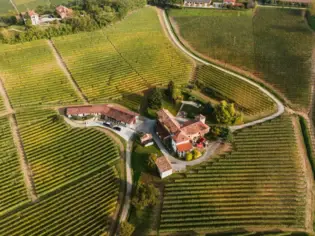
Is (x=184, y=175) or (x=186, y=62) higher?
(x=186, y=62)

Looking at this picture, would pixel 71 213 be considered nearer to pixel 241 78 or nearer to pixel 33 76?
pixel 33 76

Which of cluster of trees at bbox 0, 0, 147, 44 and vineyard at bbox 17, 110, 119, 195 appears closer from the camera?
vineyard at bbox 17, 110, 119, 195

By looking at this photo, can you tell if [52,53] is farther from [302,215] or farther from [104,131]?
[302,215]

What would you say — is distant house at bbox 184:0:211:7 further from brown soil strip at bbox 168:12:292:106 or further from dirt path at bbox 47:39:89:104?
dirt path at bbox 47:39:89:104

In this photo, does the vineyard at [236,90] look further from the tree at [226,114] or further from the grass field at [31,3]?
the grass field at [31,3]

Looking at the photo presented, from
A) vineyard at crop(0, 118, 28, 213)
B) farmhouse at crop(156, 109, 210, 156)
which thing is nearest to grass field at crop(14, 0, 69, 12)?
vineyard at crop(0, 118, 28, 213)

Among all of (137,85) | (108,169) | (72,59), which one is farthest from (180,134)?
(72,59)
